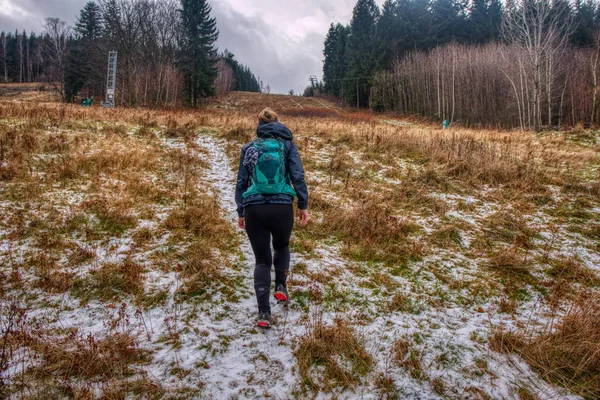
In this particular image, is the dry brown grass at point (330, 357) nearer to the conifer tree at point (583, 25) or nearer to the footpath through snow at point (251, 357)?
the footpath through snow at point (251, 357)

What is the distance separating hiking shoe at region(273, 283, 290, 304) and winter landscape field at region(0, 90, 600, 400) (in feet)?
0.55

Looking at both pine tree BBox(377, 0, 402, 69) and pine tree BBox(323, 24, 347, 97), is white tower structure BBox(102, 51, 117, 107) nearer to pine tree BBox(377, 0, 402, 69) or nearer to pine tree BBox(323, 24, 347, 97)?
pine tree BBox(377, 0, 402, 69)

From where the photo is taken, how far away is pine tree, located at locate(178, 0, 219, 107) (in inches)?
1367

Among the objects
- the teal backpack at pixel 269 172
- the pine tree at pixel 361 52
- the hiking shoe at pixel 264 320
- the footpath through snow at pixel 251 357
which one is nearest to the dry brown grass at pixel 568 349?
the footpath through snow at pixel 251 357

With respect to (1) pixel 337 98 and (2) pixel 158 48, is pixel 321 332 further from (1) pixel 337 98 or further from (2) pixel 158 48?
(1) pixel 337 98

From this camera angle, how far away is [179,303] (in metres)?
3.38

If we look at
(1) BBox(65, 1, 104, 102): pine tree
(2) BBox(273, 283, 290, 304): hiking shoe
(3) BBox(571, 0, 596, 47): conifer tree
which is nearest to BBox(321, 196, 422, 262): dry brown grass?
(2) BBox(273, 283, 290, 304): hiking shoe

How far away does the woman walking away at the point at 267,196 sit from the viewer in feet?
9.41

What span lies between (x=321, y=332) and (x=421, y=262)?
2263mm

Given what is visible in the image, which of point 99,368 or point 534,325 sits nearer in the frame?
point 99,368

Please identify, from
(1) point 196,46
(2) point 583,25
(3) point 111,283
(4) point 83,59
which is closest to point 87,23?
(4) point 83,59

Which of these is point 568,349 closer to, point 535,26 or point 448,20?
point 535,26

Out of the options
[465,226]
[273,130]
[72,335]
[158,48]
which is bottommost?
[72,335]

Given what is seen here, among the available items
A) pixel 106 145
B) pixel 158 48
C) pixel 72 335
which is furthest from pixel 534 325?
pixel 158 48
